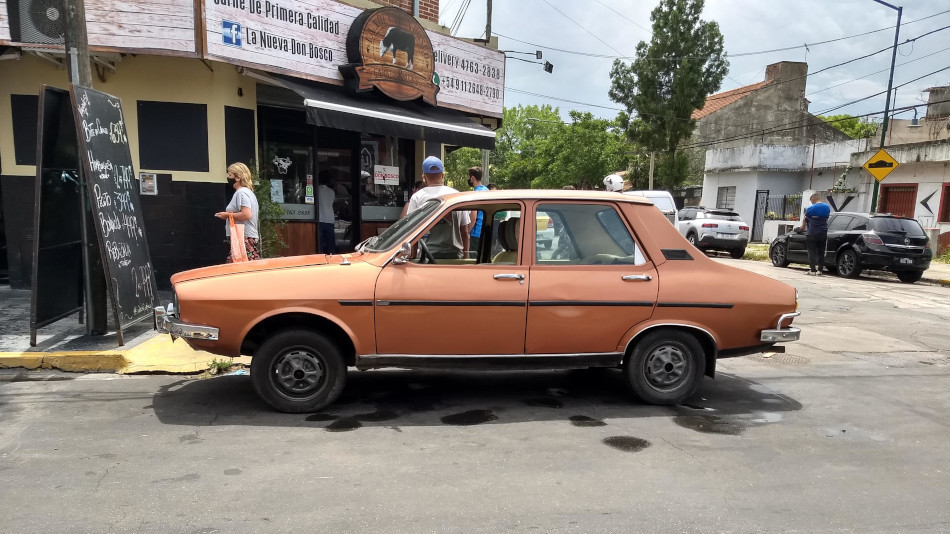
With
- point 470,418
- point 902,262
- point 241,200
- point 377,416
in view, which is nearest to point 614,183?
point 241,200

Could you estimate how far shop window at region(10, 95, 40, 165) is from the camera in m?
8.25

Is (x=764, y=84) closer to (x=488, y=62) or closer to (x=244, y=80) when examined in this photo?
(x=488, y=62)

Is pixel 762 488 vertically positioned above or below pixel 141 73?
below

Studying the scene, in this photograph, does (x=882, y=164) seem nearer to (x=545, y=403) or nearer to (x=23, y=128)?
(x=545, y=403)

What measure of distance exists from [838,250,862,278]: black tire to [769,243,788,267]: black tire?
2.05 metres

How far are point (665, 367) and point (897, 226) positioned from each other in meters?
12.5

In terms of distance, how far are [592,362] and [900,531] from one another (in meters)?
2.13

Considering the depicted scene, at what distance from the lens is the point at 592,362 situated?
466 centimetres

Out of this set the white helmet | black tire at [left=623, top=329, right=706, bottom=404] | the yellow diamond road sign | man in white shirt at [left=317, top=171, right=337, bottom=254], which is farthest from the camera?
the yellow diamond road sign

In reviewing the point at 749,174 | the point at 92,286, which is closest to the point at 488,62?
the point at 92,286

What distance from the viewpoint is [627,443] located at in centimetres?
405

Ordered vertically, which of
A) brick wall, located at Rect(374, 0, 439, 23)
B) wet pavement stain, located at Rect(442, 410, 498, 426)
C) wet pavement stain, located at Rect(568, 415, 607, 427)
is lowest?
wet pavement stain, located at Rect(442, 410, 498, 426)

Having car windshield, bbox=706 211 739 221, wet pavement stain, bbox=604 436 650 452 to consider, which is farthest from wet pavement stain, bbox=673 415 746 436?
car windshield, bbox=706 211 739 221

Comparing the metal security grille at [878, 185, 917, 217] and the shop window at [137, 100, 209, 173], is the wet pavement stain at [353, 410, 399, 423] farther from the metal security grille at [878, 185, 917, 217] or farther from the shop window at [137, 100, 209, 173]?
the metal security grille at [878, 185, 917, 217]
